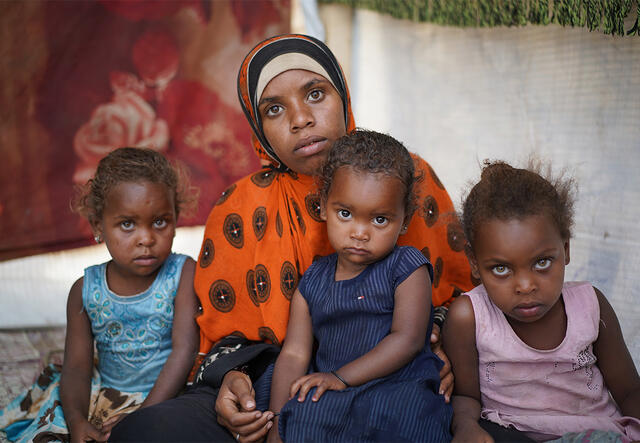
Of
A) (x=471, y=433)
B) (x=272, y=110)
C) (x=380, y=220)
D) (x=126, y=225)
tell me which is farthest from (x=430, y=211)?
(x=126, y=225)

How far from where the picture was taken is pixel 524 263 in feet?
5.44

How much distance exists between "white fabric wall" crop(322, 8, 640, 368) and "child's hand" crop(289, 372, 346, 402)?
121 centimetres

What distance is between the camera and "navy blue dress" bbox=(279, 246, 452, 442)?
1.60 m

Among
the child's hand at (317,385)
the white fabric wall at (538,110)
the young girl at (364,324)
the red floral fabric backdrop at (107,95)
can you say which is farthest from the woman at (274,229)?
the red floral fabric backdrop at (107,95)

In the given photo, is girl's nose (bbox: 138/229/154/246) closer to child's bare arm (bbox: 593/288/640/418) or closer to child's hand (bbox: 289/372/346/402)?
child's hand (bbox: 289/372/346/402)

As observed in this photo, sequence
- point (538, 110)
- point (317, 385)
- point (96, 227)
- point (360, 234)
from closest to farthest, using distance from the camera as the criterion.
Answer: point (317, 385)
point (360, 234)
point (96, 227)
point (538, 110)

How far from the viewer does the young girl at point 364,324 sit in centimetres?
162

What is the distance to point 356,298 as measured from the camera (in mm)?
1809

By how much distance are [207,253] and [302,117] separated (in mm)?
659

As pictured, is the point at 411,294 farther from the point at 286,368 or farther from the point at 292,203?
the point at 292,203

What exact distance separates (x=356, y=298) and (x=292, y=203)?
0.50m

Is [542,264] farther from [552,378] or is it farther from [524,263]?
[552,378]

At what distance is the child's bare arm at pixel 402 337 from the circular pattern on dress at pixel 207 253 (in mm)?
774

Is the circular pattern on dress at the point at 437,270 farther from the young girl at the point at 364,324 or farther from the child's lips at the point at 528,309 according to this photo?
the child's lips at the point at 528,309
